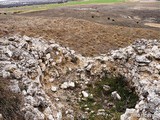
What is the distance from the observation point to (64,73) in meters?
20.2

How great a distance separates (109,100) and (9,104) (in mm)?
6688

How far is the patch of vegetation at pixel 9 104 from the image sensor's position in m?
13.6

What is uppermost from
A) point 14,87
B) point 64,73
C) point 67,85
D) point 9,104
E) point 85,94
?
point 14,87

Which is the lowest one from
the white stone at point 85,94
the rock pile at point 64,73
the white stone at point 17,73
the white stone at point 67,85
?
the white stone at point 85,94

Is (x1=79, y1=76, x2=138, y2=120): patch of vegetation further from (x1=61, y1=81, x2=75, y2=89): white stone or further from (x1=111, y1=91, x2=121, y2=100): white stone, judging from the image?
(x1=61, y1=81, x2=75, y2=89): white stone

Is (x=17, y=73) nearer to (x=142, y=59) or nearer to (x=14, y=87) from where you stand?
(x=14, y=87)

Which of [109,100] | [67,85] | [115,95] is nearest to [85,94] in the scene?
[67,85]

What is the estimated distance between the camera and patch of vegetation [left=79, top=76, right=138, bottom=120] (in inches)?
690

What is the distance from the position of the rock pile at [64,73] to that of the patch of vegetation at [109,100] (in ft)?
1.28

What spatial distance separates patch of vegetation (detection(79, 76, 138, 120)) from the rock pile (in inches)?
15.3

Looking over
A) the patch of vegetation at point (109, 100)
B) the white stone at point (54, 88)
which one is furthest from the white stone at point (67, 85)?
the patch of vegetation at point (109, 100)

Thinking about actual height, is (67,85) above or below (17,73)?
below

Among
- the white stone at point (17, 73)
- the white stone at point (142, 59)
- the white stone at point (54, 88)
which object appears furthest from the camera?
the white stone at point (142, 59)

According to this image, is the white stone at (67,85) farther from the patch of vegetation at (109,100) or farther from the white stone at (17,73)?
the white stone at (17,73)
